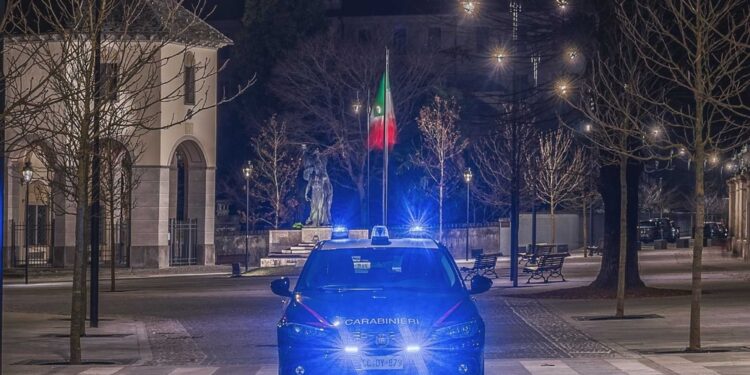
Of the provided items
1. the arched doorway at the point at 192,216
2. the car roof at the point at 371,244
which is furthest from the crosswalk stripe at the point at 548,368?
the arched doorway at the point at 192,216

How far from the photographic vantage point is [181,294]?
38.9m

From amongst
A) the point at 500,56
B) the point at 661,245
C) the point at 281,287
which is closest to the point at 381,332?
the point at 281,287

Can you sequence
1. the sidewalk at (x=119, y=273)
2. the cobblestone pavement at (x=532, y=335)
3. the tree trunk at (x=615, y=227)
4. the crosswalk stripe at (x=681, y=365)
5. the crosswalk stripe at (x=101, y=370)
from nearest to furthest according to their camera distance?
the crosswalk stripe at (x=681, y=365) < the crosswalk stripe at (x=101, y=370) < the cobblestone pavement at (x=532, y=335) < the tree trunk at (x=615, y=227) < the sidewalk at (x=119, y=273)

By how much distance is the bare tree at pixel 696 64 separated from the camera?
63.7 feet

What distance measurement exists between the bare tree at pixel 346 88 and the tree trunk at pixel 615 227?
4154 centimetres

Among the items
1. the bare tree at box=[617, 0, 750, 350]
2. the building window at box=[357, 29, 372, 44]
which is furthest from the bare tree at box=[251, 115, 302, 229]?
the bare tree at box=[617, 0, 750, 350]

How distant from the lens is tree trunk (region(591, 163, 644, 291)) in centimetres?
3309

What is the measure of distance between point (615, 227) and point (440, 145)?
38.0 metres

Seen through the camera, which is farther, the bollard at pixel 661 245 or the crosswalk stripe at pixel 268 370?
the bollard at pixel 661 245

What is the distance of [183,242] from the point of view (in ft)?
195

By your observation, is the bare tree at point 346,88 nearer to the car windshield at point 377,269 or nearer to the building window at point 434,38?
the building window at point 434,38

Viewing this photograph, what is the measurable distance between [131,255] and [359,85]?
75.1ft

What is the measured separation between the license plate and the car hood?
1.00ft

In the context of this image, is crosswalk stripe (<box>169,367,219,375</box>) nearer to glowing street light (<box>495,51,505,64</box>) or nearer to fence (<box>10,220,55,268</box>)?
glowing street light (<box>495,51,505,64</box>)
